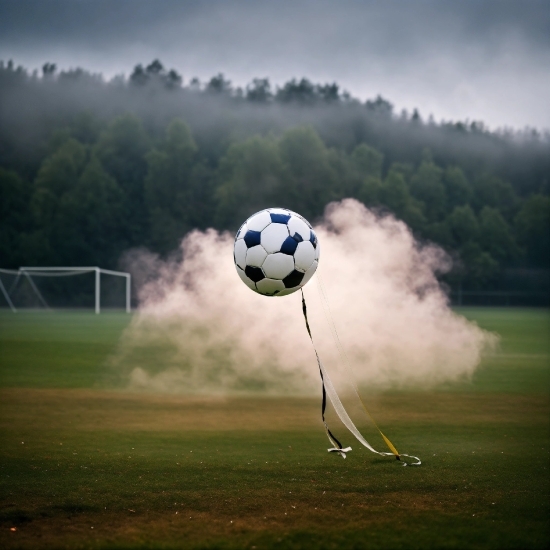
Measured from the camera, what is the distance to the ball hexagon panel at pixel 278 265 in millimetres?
6945

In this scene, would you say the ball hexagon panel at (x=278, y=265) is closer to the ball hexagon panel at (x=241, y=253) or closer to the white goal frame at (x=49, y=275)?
the ball hexagon panel at (x=241, y=253)

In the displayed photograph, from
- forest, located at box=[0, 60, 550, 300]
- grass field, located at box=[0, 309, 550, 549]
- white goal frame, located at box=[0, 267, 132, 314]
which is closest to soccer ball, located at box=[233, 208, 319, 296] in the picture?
grass field, located at box=[0, 309, 550, 549]

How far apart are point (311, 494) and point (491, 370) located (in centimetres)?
1045

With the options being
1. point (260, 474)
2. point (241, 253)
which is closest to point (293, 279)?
point (241, 253)

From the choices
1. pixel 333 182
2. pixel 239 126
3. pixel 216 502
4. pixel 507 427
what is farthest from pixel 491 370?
pixel 239 126

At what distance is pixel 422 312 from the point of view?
58.9ft

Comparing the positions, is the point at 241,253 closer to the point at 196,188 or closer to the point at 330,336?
the point at 330,336

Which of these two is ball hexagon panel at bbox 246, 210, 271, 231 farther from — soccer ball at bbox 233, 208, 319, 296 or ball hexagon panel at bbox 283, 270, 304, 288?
ball hexagon panel at bbox 283, 270, 304, 288

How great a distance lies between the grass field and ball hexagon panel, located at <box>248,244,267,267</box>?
1983mm

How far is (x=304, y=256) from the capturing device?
23.1 ft

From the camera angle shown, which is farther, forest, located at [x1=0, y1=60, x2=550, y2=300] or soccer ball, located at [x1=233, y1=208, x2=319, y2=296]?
forest, located at [x1=0, y1=60, x2=550, y2=300]

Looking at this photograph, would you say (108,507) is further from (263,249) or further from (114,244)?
(114,244)

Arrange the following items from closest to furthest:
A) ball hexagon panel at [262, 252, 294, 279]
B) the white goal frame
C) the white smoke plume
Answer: ball hexagon panel at [262, 252, 294, 279] → the white smoke plume → the white goal frame

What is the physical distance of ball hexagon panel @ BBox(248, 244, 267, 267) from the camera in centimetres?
699
